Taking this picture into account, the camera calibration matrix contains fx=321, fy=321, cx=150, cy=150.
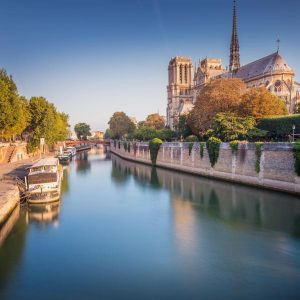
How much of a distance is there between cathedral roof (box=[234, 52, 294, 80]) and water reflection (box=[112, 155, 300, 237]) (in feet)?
132

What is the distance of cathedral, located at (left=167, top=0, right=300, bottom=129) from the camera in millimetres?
61147

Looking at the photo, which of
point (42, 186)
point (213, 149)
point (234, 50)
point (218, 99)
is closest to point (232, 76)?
point (234, 50)

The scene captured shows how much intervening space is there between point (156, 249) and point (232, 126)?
2112 cm

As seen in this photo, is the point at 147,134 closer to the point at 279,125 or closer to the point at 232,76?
the point at 232,76

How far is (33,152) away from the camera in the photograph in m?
51.9

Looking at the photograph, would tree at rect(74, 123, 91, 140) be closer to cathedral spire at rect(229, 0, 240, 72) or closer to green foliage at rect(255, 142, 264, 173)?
cathedral spire at rect(229, 0, 240, 72)

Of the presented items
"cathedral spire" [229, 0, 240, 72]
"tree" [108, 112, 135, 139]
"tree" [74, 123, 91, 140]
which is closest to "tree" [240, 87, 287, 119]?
"cathedral spire" [229, 0, 240, 72]

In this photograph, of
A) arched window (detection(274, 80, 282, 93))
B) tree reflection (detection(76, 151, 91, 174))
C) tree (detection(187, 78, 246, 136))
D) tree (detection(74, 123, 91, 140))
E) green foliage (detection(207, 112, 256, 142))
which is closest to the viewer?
green foliage (detection(207, 112, 256, 142))

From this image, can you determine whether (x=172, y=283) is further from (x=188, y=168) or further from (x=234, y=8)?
(x=234, y=8)

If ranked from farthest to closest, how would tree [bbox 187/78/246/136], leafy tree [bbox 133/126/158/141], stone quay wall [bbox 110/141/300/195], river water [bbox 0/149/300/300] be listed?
leafy tree [bbox 133/126/158/141], tree [bbox 187/78/246/136], stone quay wall [bbox 110/141/300/195], river water [bbox 0/149/300/300]

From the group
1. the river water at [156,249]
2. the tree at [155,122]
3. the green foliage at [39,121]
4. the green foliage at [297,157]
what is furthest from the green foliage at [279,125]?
the tree at [155,122]

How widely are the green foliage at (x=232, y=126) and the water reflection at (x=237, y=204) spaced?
5.13 metres

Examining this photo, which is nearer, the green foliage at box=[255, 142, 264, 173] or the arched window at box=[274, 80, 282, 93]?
the green foliage at box=[255, 142, 264, 173]

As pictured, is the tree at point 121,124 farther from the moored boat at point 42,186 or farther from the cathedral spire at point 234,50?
the moored boat at point 42,186
